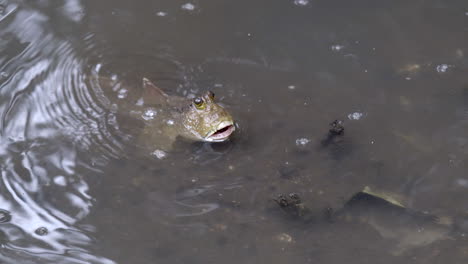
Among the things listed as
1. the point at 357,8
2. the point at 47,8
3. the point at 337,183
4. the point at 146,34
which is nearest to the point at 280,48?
the point at 357,8

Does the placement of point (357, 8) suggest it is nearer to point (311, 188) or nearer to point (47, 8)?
point (311, 188)

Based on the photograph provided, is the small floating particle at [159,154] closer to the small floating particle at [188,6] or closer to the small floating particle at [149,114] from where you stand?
the small floating particle at [149,114]

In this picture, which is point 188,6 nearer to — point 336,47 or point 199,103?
point 336,47

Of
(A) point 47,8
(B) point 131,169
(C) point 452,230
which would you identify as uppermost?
(A) point 47,8

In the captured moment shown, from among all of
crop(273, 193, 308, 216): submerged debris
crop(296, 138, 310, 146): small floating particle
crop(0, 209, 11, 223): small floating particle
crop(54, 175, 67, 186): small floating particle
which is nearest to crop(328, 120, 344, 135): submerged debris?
crop(296, 138, 310, 146): small floating particle

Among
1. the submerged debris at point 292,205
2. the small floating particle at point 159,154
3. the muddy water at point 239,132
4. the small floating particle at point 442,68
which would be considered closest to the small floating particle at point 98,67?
the muddy water at point 239,132

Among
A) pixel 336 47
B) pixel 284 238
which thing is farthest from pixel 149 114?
pixel 336 47

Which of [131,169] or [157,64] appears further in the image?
[157,64]
